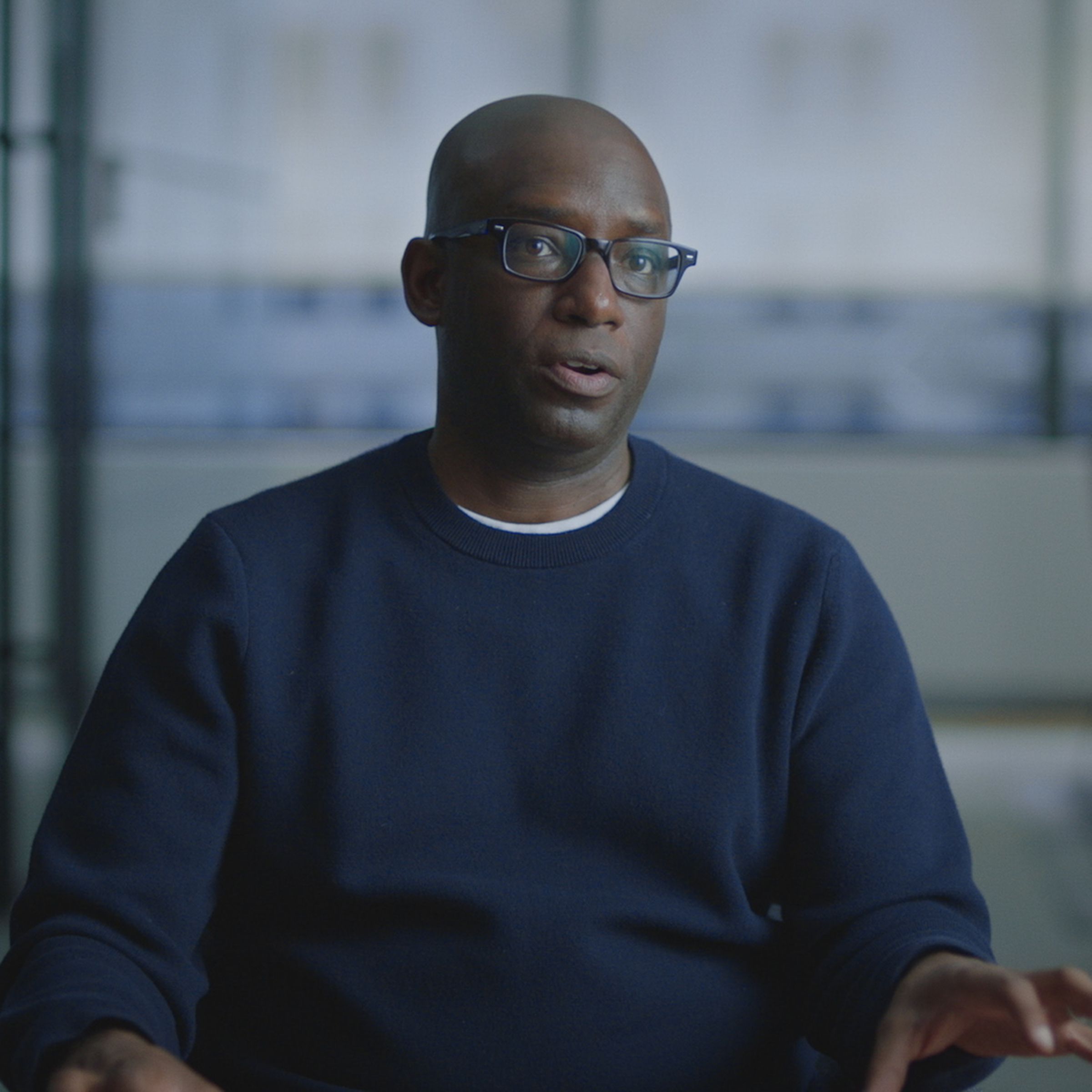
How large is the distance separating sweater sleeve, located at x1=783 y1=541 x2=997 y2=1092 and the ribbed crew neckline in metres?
0.17

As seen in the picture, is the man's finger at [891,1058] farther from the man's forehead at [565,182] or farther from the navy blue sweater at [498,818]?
the man's forehead at [565,182]

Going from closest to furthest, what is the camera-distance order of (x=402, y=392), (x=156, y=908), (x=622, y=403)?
(x=156, y=908), (x=622, y=403), (x=402, y=392)

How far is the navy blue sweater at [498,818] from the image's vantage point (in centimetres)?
92

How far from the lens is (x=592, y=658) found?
998 millimetres

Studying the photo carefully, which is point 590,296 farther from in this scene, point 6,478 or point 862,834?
point 6,478

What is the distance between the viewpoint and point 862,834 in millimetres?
954

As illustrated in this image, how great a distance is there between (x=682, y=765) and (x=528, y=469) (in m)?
0.28

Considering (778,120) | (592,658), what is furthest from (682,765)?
(778,120)

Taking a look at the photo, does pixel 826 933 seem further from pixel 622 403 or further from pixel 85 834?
pixel 85 834

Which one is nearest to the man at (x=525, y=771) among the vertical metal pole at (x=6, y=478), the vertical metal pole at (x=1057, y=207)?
the vertical metal pole at (x=6, y=478)

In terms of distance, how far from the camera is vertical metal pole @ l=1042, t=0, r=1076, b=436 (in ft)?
12.8

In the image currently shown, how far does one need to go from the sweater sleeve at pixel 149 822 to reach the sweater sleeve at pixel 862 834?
0.45m

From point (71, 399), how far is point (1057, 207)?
9.62ft

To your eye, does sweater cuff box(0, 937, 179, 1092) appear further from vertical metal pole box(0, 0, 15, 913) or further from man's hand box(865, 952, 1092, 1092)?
vertical metal pole box(0, 0, 15, 913)
